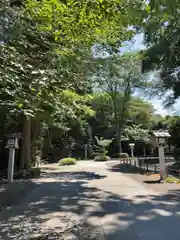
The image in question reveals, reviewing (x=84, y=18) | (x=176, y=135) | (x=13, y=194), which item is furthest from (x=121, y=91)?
(x=84, y=18)

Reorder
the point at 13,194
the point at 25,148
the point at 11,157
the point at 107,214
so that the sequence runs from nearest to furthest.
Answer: the point at 107,214
the point at 13,194
the point at 11,157
the point at 25,148

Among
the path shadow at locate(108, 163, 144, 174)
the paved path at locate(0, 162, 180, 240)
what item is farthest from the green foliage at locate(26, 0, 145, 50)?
the path shadow at locate(108, 163, 144, 174)

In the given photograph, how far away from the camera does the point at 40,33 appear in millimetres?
6148

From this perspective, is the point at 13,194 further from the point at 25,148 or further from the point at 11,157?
the point at 25,148

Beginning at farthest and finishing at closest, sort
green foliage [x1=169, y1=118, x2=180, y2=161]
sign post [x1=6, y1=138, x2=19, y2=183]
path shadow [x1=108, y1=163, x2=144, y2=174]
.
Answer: green foliage [x1=169, y1=118, x2=180, y2=161]
path shadow [x1=108, y1=163, x2=144, y2=174]
sign post [x1=6, y1=138, x2=19, y2=183]

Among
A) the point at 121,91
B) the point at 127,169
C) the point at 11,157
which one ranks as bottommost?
the point at 127,169

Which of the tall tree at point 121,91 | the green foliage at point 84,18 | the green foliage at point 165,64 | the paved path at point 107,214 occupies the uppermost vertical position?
the tall tree at point 121,91

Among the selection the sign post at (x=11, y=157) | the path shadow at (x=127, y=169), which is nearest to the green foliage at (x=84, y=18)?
the sign post at (x=11, y=157)

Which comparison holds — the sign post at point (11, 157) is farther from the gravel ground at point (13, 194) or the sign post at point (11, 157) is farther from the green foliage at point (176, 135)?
the green foliage at point (176, 135)

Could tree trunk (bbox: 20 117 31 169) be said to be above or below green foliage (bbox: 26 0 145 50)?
below

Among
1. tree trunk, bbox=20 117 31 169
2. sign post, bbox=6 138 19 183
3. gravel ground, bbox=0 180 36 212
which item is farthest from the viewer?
tree trunk, bbox=20 117 31 169

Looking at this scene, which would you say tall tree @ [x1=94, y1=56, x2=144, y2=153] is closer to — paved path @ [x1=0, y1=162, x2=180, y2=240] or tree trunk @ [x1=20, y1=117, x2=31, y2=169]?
tree trunk @ [x1=20, y1=117, x2=31, y2=169]

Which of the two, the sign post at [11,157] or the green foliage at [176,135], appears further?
the green foliage at [176,135]

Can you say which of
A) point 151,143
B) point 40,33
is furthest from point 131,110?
point 40,33
